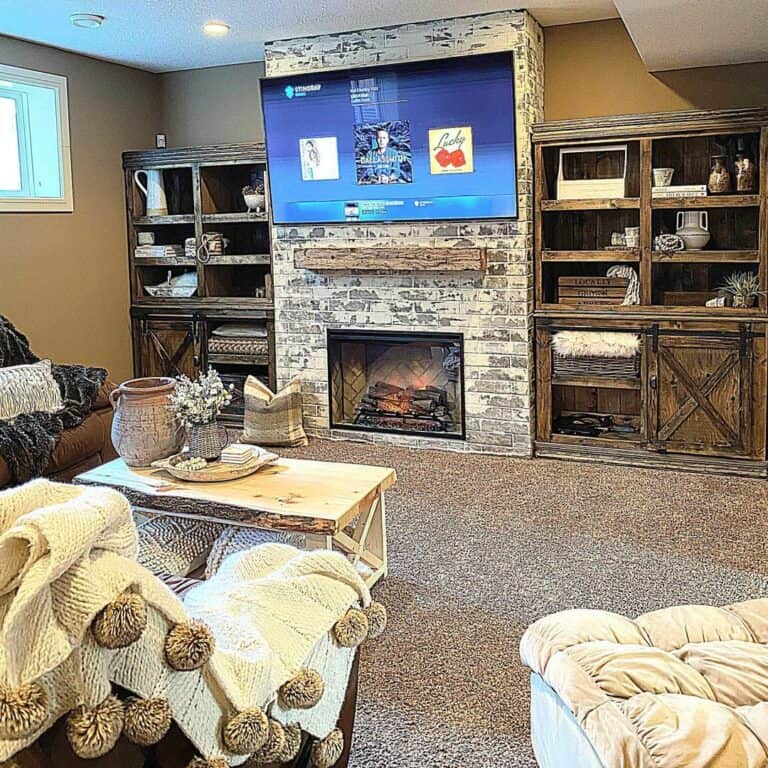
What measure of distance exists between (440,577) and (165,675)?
7.38ft

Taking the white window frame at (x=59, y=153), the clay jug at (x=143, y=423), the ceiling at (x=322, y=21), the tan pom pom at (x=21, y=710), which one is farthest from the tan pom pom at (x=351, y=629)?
the white window frame at (x=59, y=153)

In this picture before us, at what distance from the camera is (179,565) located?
3279mm

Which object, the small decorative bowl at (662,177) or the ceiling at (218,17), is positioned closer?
the ceiling at (218,17)

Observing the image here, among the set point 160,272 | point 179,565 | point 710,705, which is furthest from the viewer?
point 160,272

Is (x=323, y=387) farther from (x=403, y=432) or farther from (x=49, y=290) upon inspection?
(x=49, y=290)

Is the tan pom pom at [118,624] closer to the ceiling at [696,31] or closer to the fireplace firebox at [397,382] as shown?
the ceiling at [696,31]

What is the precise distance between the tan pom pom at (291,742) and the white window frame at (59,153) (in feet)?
15.6

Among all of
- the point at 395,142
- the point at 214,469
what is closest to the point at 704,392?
the point at 395,142

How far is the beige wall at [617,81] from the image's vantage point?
203 inches

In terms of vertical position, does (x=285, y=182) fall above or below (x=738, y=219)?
above

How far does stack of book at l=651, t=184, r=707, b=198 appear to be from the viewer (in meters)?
4.91

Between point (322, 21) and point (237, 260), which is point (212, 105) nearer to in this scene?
point (237, 260)

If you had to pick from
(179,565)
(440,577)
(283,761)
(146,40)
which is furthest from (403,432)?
(283,761)

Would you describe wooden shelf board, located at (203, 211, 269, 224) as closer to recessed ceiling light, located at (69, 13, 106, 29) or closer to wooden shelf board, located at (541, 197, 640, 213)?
recessed ceiling light, located at (69, 13, 106, 29)
